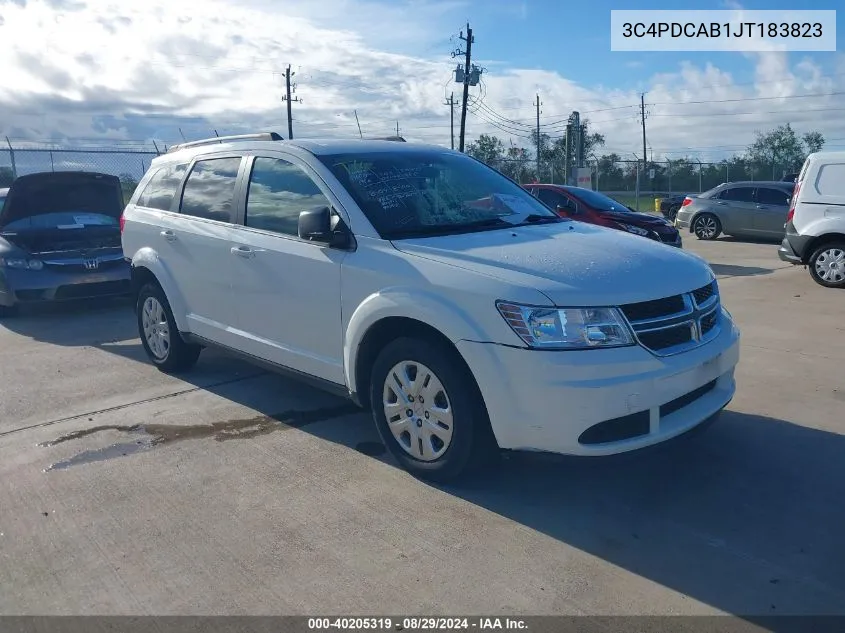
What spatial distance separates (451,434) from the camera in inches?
151

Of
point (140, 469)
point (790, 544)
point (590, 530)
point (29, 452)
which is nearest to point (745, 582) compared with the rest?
point (790, 544)

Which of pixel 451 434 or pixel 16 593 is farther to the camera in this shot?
pixel 451 434

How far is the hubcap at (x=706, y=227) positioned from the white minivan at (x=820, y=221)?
747cm

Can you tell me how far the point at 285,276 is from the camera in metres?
4.71

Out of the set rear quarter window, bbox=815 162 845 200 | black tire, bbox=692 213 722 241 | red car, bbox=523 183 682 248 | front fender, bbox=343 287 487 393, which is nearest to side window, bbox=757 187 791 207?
black tire, bbox=692 213 722 241

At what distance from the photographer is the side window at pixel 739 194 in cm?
1802

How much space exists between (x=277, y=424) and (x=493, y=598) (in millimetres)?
2407

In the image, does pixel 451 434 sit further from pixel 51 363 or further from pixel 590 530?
pixel 51 363

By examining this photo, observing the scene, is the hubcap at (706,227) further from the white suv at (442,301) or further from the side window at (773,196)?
the white suv at (442,301)

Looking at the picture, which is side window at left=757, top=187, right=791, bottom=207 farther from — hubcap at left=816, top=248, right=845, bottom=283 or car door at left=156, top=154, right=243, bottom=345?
car door at left=156, top=154, right=243, bottom=345

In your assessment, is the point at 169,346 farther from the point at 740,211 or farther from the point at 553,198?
the point at 740,211

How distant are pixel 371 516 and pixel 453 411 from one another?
2.15 ft

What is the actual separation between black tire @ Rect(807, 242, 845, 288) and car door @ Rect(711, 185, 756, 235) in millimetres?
7252

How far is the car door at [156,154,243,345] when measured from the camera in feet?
17.4
